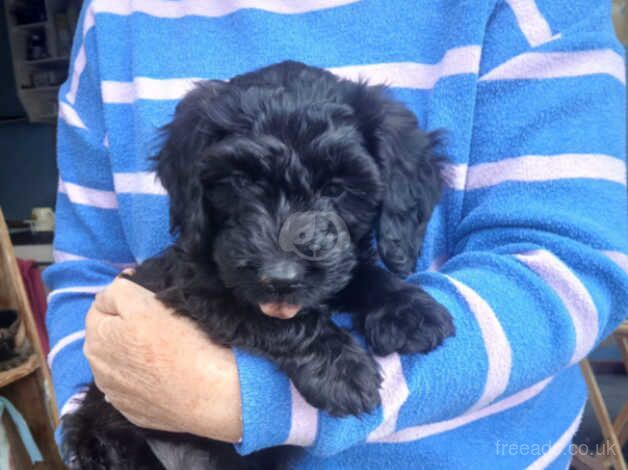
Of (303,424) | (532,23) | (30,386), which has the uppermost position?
(532,23)

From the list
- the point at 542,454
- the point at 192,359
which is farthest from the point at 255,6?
the point at 542,454

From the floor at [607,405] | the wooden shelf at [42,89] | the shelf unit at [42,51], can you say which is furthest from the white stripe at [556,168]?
the wooden shelf at [42,89]

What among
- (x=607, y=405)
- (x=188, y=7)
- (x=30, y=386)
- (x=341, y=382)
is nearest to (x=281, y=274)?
(x=341, y=382)

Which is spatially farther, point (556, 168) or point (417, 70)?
point (417, 70)

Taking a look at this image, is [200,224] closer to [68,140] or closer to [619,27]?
[68,140]

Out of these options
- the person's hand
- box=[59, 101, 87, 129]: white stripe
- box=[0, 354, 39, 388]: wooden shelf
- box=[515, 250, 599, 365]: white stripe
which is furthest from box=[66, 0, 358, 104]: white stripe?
box=[0, 354, 39, 388]: wooden shelf

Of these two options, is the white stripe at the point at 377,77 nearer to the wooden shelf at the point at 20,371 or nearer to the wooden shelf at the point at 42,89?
the wooden shelf at the point at 20,371

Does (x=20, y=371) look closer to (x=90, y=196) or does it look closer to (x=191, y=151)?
(x=90, y=196)
